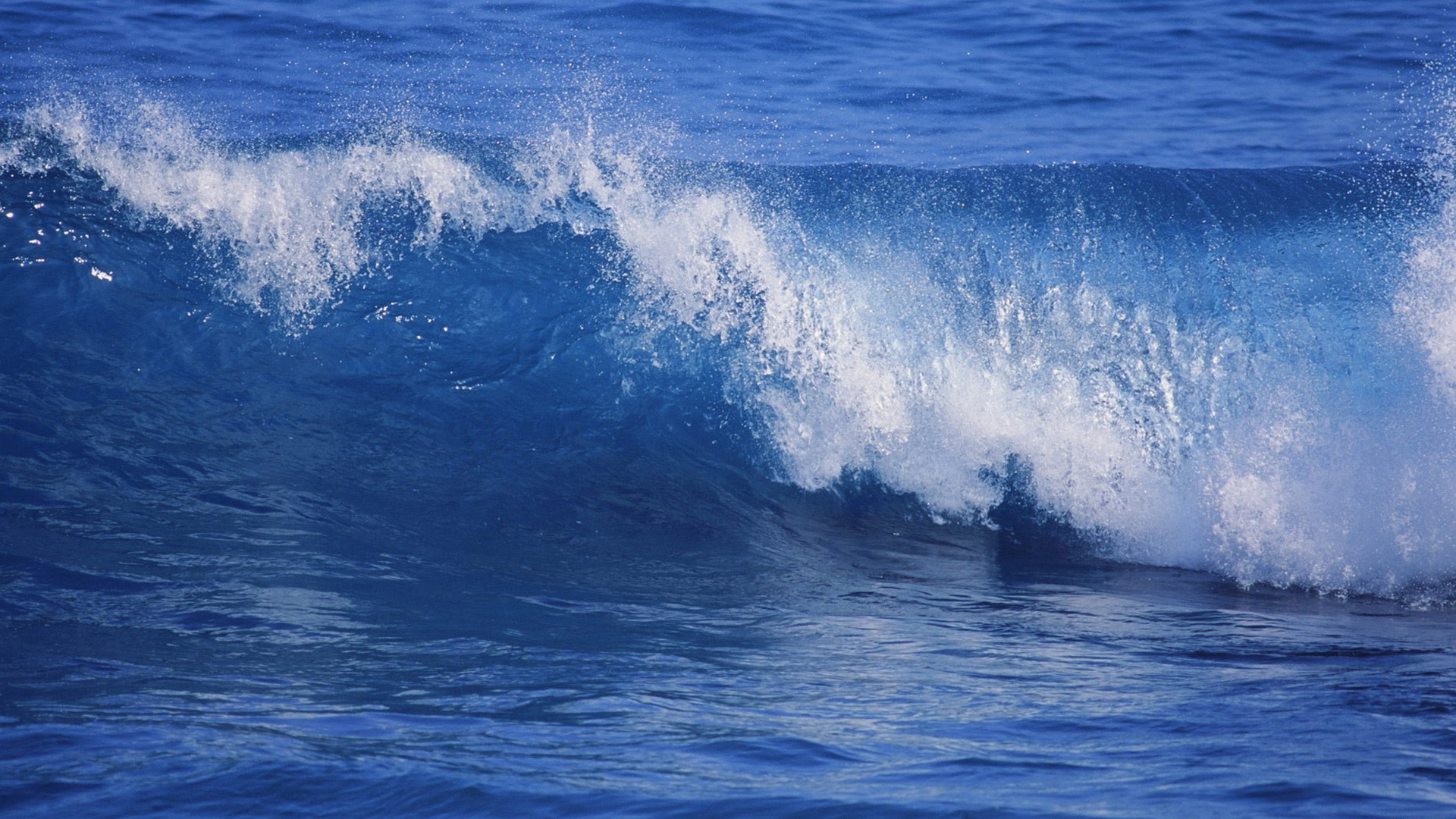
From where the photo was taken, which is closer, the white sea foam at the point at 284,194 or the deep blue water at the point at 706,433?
the deep blue water at the point at 706,433

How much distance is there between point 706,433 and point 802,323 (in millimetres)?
963

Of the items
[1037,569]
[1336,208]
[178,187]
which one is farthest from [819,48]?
[1037,569]

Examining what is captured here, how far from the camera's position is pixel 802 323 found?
7059 millimetres

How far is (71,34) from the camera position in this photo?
10.3 meters

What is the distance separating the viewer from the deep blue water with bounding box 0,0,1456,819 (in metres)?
3.10

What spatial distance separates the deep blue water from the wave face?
1.2 inches

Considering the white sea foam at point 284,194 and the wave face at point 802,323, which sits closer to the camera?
the wave face at point 802,323

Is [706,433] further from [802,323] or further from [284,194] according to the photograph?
[284,194]

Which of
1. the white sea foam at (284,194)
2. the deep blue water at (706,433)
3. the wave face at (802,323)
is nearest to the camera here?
the deep blue water at (706,433)

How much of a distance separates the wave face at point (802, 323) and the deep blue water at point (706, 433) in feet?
0.10

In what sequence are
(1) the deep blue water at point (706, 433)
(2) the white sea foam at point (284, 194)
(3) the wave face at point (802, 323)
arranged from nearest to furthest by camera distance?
(1) the deep blue water at point (706, 433), (3) the wave face at point (802, 323), (2) the white sea foam at point (284, 194)

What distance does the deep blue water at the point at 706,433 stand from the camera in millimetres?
3096

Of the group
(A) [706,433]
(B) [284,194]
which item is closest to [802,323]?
(A) [706,433]

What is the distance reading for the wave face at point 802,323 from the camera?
6195 millimetres
